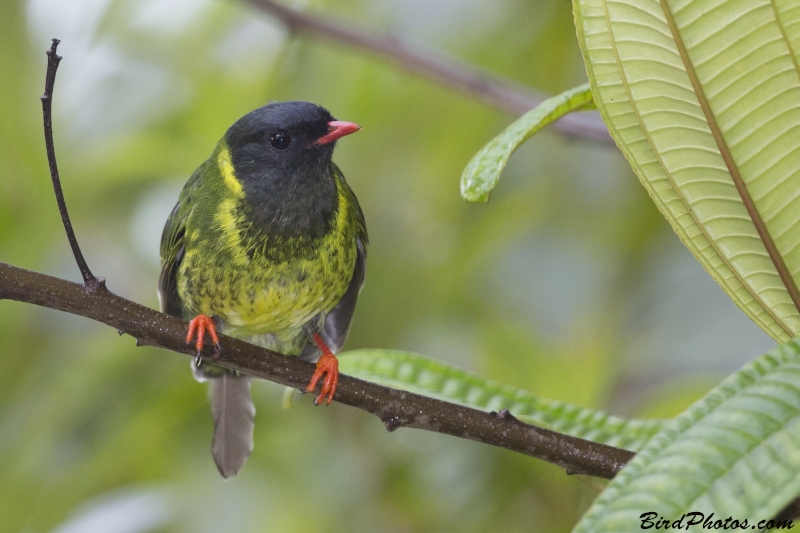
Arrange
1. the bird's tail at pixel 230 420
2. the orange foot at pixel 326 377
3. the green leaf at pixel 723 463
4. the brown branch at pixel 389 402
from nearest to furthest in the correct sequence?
1. the green leaf at pixel 723 463
2. the brown branch at pixel 389 402
3. the orange foot at pixel 326 377
4. the bird's tail at pixel 230 420

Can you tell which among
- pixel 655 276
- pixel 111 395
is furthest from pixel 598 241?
pixel 111 395

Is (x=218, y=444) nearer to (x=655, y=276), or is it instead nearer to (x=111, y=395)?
(x=111, y=395)

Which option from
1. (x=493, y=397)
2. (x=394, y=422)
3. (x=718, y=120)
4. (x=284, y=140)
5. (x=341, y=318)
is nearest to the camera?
(x=718, y=120)

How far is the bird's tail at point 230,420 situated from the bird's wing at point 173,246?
280mm

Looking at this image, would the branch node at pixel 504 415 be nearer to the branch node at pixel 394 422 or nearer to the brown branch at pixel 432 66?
the branch node at pixel 394 422

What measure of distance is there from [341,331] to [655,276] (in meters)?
1.27

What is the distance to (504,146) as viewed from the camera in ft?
4.83

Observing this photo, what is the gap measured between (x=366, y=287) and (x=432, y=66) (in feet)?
3.06

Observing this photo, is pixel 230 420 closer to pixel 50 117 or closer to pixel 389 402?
pixel 389 402

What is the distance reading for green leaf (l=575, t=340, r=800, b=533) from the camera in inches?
38.9

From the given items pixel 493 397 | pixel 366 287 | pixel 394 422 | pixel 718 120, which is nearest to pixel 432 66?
pixel 366 287

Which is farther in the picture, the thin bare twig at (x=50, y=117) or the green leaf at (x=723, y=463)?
the thin bare twig at (x=50, y=117)

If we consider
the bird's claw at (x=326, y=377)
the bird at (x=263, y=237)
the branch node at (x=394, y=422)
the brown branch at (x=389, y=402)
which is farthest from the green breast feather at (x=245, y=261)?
the branch node at (x=394, y=422)

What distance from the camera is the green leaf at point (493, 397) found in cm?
181
